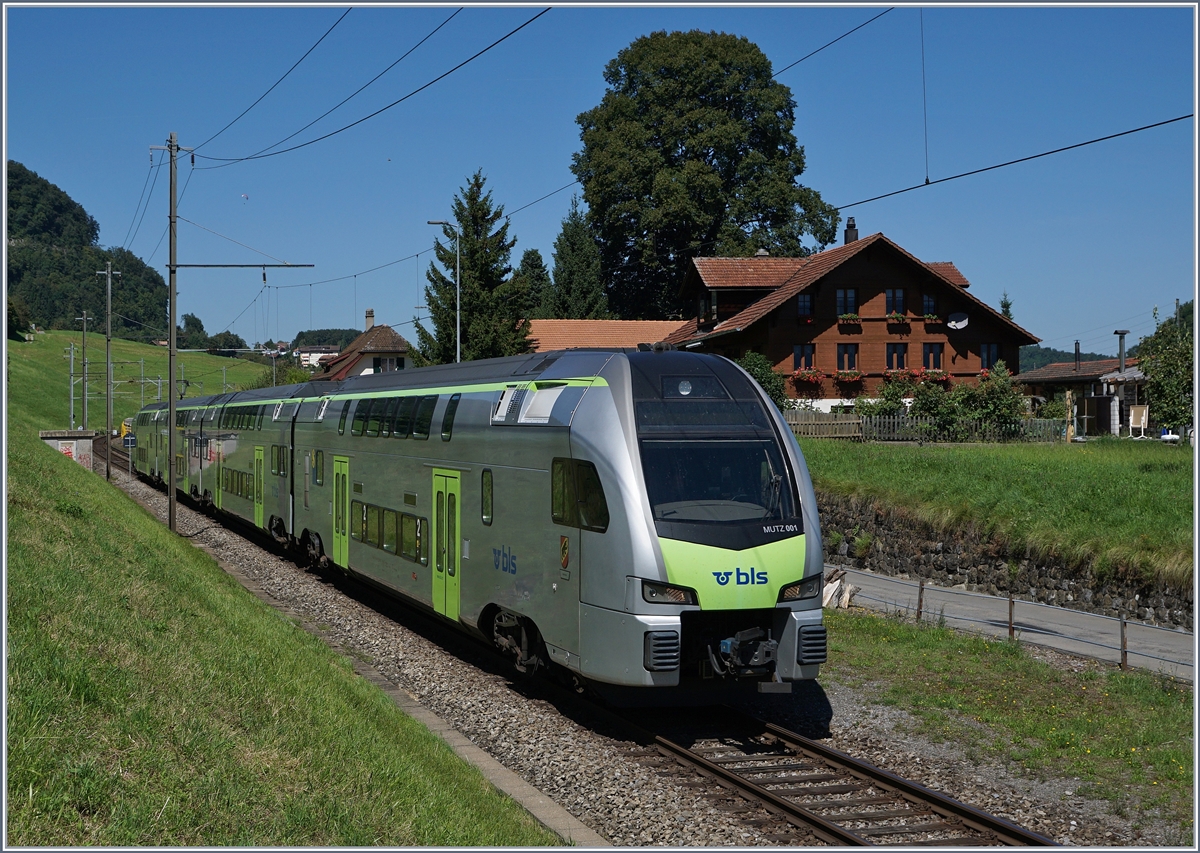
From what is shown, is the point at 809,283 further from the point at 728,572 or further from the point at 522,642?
the point at 728,572

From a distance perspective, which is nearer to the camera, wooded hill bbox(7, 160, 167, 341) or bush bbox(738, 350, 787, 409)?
bush bbox(738, 350, 787, 409)

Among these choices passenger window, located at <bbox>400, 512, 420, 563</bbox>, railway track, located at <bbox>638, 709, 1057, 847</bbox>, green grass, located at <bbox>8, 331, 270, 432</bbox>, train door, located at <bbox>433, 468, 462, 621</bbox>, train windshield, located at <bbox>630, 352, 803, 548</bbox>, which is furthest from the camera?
green grass, located at <bbox>8, 331, 270, 432</bbox>

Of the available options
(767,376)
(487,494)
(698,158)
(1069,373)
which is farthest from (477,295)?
(1069,373)

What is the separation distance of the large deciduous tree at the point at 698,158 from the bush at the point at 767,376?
66.2ft

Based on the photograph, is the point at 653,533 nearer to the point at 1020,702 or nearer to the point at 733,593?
the point at 733,593

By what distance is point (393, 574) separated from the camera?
15.8 meters

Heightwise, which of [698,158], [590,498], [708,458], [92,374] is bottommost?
[590,498]

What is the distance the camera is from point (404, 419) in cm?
1520

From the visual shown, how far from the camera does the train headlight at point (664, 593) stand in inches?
368

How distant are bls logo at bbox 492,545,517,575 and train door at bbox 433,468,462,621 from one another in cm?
119

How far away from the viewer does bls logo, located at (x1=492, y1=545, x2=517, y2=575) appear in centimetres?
1150

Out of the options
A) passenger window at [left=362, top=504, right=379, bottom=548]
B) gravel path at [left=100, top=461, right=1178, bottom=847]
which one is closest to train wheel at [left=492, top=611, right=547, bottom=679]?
gravel path at [left=100, top=461, right=1178, bottom=847]

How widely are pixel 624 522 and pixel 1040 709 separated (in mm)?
4972

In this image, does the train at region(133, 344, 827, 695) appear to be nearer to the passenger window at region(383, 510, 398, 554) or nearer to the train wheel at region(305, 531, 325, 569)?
the passenger window at region(383, 510, 398, 554)
